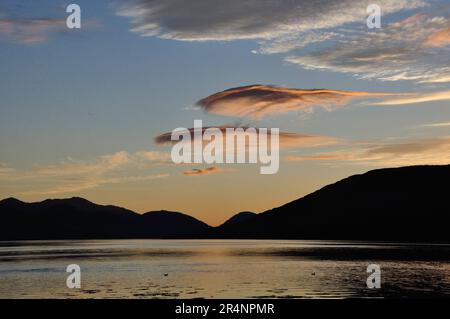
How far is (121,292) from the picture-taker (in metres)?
71.0

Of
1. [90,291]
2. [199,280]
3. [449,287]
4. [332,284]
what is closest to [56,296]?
[90,291]
